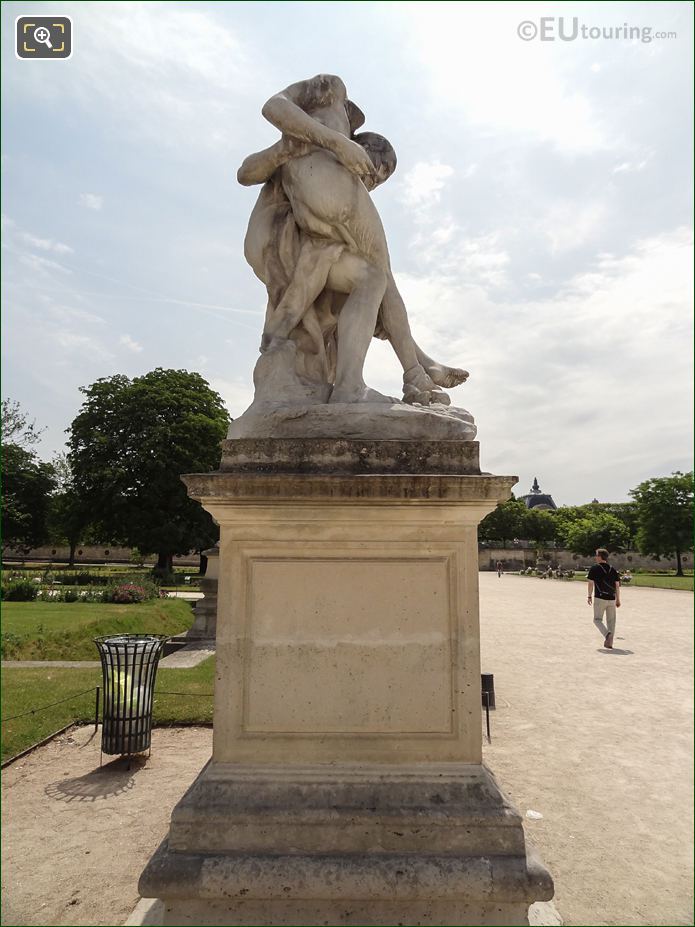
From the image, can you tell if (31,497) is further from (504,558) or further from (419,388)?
(419,388)

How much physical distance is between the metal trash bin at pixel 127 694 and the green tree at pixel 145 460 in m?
21.7

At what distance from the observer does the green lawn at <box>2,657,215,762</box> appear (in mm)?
6016

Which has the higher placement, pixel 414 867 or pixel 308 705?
pixel 308 705

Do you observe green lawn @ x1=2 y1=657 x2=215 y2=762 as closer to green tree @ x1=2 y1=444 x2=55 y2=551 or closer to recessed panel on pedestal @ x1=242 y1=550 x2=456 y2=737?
recessed panel on pedestal @ x1=242 y1=550 x2=456 y2=737

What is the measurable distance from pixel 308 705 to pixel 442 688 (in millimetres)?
618

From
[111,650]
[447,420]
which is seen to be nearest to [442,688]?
[447,420]

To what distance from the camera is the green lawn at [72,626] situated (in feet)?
33.7

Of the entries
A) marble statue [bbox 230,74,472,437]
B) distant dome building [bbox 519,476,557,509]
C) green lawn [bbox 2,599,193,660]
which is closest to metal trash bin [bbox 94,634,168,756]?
marble statue [bbox 230,74,472,437]

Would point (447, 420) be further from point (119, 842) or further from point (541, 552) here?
point (541, 552)

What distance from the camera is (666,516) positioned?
1809 inches

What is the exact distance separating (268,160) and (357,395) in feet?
4.87

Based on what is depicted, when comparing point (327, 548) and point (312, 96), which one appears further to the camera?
point (312, 96)

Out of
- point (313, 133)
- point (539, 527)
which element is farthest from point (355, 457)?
point (539, 527)

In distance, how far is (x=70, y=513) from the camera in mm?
28000
